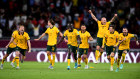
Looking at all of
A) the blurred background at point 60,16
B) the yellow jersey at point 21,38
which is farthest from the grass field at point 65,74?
the blurred background at point 60,16

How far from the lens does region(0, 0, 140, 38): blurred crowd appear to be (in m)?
28.7

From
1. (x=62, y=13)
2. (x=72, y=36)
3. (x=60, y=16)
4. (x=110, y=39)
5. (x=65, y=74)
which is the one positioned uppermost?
(x=62, y=13)

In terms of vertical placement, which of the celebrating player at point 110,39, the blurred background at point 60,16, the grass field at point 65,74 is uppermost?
the blurred background at point 60,16

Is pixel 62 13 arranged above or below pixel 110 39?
above

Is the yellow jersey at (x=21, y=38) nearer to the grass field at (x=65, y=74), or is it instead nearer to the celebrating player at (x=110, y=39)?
the grass field at (x=65, y=74)

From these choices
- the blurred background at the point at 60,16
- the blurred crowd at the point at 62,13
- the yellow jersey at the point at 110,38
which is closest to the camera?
the yellow jersey at the point at 110,38

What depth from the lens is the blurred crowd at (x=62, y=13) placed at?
28672 millimetres

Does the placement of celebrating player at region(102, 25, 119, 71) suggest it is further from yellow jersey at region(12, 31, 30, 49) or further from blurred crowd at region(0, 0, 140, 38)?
blurred crowd at region(0, 0, 140, 38)

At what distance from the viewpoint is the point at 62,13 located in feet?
98.5

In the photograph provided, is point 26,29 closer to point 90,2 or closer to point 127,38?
point 90,2

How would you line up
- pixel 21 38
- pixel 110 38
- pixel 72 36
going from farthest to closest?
pixel 110 38 < pixel 72 36 < pixel 21 38

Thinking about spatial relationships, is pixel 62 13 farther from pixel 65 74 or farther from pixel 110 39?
pixel 65 74

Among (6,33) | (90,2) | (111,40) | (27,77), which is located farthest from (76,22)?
(27,77)

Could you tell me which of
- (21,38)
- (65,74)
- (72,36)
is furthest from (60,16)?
(65,74)
